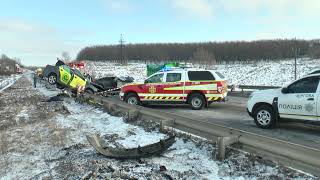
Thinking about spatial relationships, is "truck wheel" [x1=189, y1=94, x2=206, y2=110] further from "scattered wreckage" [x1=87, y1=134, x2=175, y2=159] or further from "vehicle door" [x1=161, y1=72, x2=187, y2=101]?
"scattered wreckage" [x1=87, y1=134, x2=175, y2=159]

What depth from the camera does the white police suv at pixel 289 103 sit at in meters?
11.6

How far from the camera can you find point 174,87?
19234 mm

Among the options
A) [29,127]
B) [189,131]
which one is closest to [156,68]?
[29,127]

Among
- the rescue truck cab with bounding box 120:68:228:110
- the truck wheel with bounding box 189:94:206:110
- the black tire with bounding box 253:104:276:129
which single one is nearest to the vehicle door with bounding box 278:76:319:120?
the black tire with bounding box 253:104:276:129

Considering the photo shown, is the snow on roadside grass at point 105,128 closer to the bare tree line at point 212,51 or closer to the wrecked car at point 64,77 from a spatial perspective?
the wrecked car at point 64,77

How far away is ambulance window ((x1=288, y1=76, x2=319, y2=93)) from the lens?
11.6 meters

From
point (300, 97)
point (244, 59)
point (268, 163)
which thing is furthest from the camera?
point (244, 59)

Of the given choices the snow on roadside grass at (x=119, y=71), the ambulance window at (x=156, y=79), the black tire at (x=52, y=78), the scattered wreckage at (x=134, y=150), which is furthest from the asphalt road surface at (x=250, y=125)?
the snow on roadside grass at (x=119, y=71)

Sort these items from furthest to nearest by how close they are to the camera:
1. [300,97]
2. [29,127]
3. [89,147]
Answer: [29,127], [300,97], [89,147]

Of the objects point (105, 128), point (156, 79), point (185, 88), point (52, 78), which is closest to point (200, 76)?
point (185, 88)

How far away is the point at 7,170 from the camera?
8586 millimetres

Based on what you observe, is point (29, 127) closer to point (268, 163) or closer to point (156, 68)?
point (268, 163)

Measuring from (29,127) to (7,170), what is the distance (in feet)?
20.2

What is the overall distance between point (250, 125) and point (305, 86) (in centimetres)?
241
